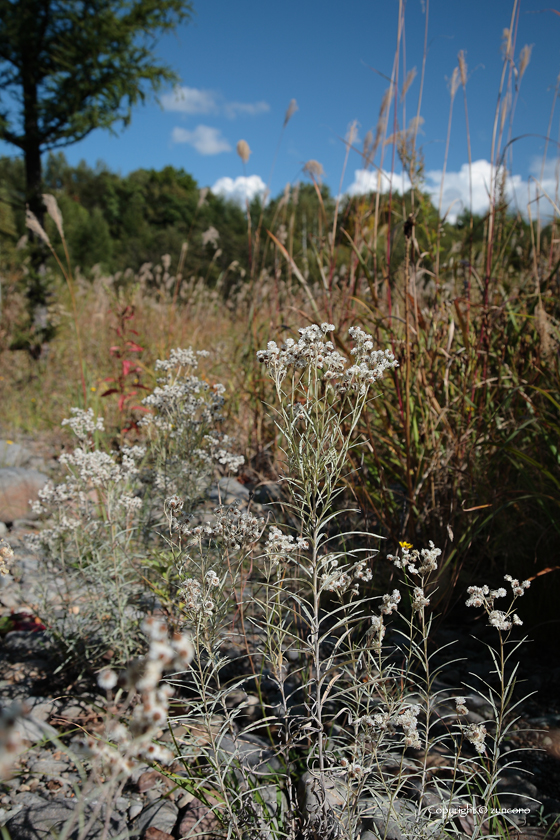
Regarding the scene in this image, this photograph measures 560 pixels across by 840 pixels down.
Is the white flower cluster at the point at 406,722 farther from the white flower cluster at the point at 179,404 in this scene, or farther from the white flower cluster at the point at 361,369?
the white flower cluster at the point at 179,404

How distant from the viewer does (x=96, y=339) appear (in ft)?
20.7

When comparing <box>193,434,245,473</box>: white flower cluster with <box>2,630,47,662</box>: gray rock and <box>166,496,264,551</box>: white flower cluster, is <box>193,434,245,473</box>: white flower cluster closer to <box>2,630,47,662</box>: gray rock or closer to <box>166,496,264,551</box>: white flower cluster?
<box>166,496,264,551</box>: white flower cluster

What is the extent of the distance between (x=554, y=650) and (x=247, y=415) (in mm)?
2333

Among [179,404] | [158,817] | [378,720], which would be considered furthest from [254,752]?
[179,404]

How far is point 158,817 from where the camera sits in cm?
126

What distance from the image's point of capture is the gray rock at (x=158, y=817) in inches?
48.5

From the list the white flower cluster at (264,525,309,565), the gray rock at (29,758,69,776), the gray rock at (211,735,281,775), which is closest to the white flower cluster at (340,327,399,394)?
the white flower cluster at (264,525,309,565)

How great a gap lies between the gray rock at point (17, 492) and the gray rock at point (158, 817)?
2236 mm

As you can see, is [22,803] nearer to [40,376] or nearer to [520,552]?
[520,552]

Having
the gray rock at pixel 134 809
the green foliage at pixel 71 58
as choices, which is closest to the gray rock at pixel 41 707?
the gray rock at pixel 134 809

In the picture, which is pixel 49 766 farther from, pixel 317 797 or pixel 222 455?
pixel 222 455

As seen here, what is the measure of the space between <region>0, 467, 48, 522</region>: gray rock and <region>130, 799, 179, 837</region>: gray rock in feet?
7.34

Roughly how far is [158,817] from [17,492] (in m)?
2.46

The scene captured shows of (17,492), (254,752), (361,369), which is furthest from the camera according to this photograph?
(17,492)
